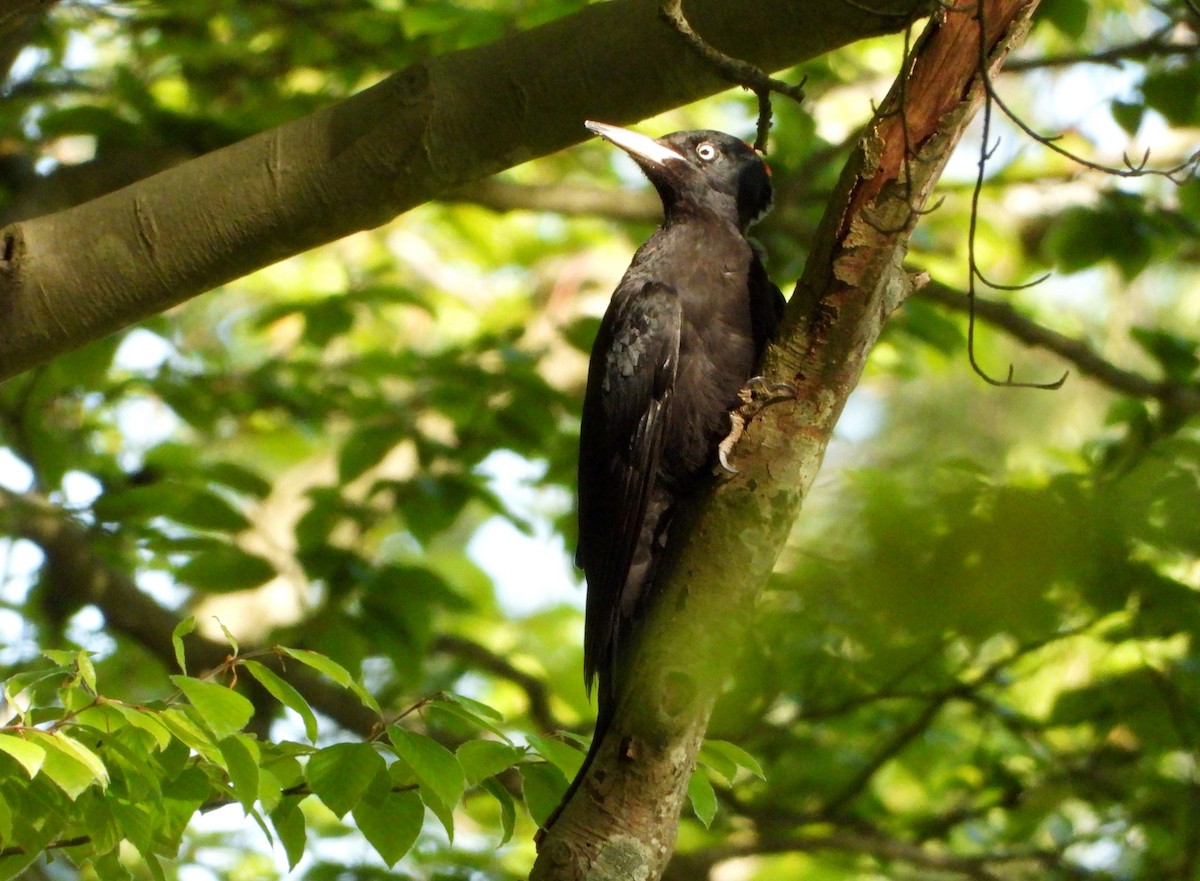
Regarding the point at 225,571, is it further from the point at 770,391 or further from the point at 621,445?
the point at 770,391

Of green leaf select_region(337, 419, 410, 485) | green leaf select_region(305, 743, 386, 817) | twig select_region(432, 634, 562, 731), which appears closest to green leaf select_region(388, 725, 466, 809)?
green leaf select_region(305, 743, 386, 817)

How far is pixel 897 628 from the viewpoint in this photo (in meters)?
1.31

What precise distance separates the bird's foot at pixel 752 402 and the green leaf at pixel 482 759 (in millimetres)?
648

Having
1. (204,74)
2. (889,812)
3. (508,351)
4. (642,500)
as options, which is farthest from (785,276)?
(204,74)

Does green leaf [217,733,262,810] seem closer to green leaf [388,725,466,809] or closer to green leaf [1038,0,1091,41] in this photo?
green leaf [388,725,466,809]

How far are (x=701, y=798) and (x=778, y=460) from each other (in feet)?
2.07

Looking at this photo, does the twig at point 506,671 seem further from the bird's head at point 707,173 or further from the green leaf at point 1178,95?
the green leaf at point 1178,95

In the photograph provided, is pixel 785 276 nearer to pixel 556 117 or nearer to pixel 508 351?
pixel 508 351

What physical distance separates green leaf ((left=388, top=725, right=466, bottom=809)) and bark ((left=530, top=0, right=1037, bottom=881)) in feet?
1.08

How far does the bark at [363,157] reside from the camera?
255cm

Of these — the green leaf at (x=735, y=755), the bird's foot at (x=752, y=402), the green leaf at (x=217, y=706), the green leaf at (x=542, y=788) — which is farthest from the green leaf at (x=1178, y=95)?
the green leaf at (x=217, y=706)

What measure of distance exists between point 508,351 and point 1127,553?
3.11 metres

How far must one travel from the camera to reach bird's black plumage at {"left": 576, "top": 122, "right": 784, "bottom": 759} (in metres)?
3.13

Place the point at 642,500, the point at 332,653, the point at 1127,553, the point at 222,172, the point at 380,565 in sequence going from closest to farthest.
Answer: the point at 1127,553 < the point at 222,172 < the point at 642,500 < the point at 332,653 < the point at 380,565
